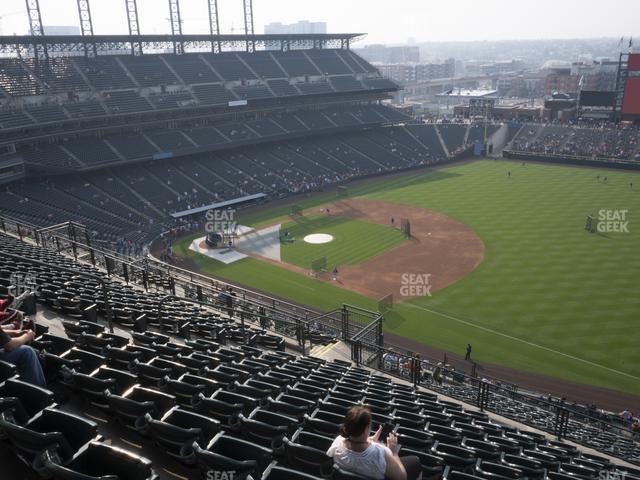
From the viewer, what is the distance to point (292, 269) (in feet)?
131

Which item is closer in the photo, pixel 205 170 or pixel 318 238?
pixel 318 238

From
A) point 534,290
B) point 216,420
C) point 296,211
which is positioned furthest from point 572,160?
point 216,420

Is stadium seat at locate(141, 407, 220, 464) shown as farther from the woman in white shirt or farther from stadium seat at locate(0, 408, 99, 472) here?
the woman in white shirt

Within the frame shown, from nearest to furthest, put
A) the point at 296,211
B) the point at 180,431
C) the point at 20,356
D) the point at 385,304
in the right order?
the point at 180,431, the point at 20,356, the point at 385,304, the point at 296,211

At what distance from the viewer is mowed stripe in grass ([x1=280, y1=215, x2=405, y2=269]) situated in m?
41.9

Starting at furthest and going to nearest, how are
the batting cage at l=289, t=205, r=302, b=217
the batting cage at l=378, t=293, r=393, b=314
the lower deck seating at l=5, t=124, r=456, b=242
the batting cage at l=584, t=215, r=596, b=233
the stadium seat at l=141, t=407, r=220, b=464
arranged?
the batting cage at l=289, t=205, r=302, b=217
the lower deck seating at l=5, t=124, r=456, b=242
the batting cage at l=584, t=215, r=596, b=233
the batting cage at l=378, t=293, r=393, b=314
the stadium seat at l=141, t=407, r=220, b=464

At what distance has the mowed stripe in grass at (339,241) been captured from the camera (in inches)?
1650

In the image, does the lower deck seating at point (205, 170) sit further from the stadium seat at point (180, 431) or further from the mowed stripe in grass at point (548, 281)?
the stadium seat at point (180, 431)

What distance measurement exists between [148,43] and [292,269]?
4320 cm

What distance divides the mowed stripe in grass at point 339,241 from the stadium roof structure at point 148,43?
3273cm

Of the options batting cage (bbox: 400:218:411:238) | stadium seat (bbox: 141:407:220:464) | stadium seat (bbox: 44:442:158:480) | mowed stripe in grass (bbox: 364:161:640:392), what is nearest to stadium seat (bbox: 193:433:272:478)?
stadium seat (bbox: 141:407:220:464)

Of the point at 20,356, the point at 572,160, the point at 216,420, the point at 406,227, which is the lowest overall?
the point at 406,227

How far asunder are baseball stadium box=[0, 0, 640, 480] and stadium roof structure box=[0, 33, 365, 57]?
0.39m

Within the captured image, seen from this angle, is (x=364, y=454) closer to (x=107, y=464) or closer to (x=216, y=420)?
(x=216, y=420)
